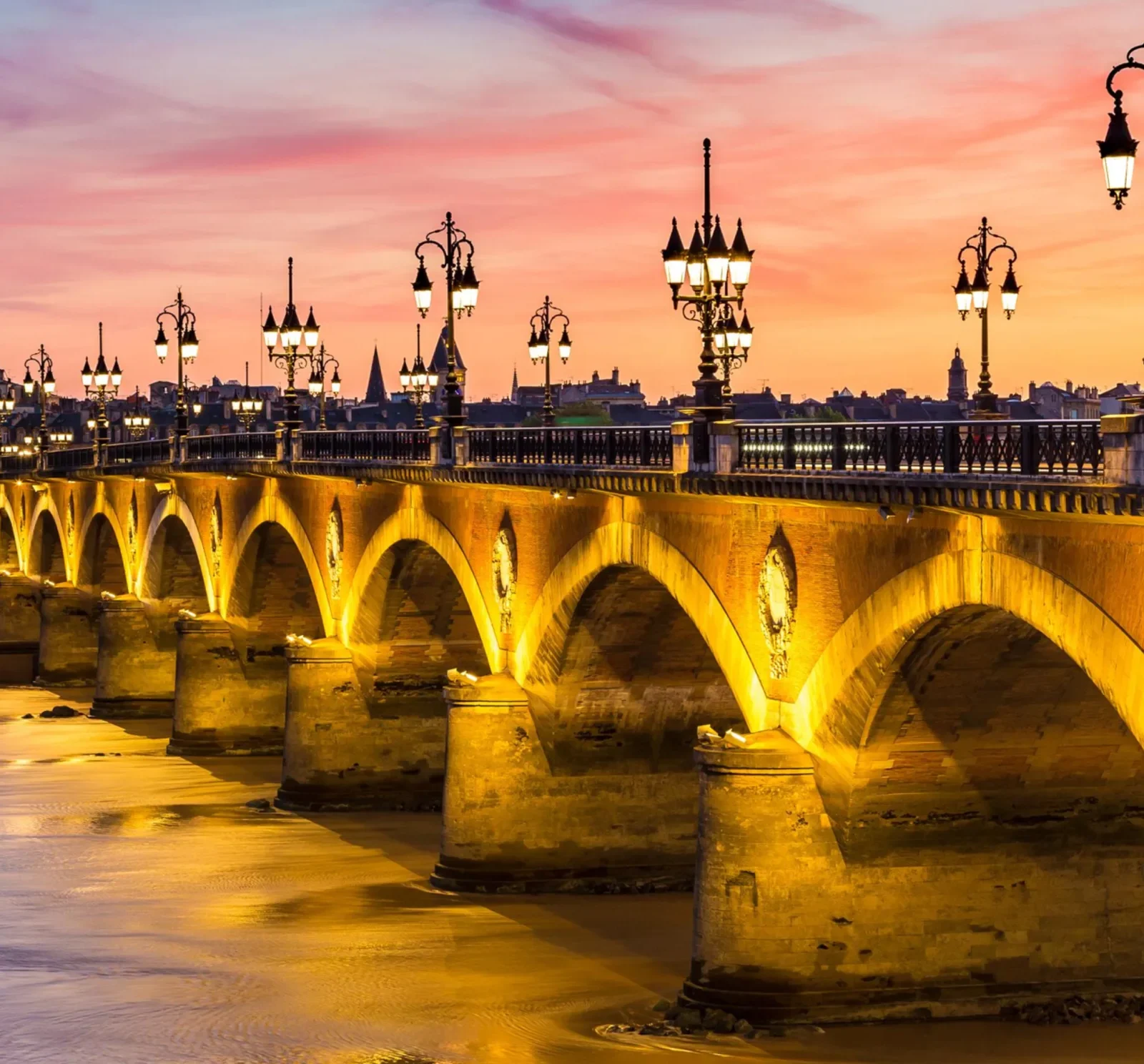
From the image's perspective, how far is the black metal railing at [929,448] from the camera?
656 inches

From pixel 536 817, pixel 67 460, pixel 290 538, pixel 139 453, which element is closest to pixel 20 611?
pixel 67 460

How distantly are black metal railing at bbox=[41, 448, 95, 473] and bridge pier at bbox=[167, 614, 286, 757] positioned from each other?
16.1 m

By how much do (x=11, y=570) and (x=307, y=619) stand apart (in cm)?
3560

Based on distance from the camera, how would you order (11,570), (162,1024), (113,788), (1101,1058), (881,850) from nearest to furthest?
(1101,1058) → (881,850) → (162,1024) → (113,788) → (11,570)

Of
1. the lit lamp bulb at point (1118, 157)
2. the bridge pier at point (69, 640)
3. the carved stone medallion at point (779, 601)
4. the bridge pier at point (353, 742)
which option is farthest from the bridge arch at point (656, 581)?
the bridge pier at point (69, 640)

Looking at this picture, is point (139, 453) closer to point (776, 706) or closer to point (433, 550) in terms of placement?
point (433, 550)

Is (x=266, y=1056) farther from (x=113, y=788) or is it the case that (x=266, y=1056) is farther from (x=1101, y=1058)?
(x=113, y=788)

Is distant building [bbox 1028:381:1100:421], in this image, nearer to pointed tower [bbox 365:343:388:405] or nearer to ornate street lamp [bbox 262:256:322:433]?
ornate street lamp [bbox 262:256:322:433]

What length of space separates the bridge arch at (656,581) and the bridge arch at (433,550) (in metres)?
1.39

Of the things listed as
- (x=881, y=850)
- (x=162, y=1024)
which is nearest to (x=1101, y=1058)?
(x=881, y=850)

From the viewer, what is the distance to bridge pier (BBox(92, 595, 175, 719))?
5475 centimetres

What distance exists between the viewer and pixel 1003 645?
68.4 ft

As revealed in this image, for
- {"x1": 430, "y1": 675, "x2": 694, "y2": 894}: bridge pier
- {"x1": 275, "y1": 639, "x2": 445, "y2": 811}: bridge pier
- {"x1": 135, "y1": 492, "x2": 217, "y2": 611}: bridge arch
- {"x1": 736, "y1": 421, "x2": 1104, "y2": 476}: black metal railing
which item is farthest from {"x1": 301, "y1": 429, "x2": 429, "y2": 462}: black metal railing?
{"x1": 135, "y1": 492, "x2": 217, "y2": 611}: bridge arch

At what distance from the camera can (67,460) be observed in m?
68.1
